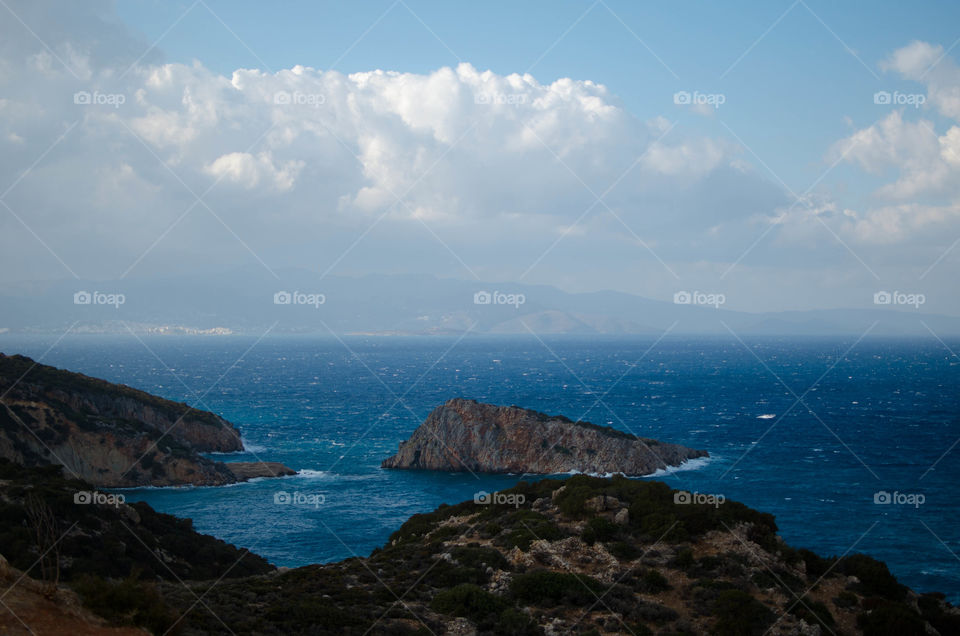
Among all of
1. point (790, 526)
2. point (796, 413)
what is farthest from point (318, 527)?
point (796, 413)

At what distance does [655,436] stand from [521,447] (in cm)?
1991

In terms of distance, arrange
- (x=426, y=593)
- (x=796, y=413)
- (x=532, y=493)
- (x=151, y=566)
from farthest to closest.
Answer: (x=796, y=413) < (x=532, y=493) < (x=151, y=566) < (x=426, y=593)

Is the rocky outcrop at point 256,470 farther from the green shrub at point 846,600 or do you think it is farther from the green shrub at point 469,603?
the green shrub at point 846,600

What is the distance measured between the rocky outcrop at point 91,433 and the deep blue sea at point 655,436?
2.87 meters

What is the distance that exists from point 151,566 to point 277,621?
9.95 meters

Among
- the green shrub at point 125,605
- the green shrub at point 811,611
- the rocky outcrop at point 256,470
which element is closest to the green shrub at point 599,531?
the green shrub at point 811,611

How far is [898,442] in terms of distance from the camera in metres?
69.4

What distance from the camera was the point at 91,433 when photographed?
179 ft

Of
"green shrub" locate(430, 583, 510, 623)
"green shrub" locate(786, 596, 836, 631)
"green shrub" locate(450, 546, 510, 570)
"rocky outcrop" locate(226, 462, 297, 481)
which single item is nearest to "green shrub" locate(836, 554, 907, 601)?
"green shrub" locate(786, 596, 836, 631)

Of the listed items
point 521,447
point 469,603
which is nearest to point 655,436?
point 521,447

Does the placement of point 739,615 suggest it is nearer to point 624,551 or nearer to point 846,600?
point 846,600

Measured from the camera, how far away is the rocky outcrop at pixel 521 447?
61875 mm

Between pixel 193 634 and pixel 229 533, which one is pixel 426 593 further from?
pixel 229 533

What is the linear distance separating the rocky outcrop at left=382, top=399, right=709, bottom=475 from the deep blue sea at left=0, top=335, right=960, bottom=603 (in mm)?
2627
